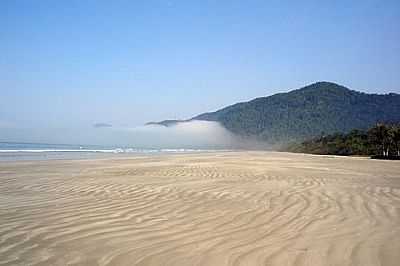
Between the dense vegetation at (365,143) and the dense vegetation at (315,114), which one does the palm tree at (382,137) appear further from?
the dense vegetation at (315,114)

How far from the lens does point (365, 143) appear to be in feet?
223

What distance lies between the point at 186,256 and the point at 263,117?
186386mm

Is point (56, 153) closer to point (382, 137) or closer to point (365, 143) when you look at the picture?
point (382, 137)

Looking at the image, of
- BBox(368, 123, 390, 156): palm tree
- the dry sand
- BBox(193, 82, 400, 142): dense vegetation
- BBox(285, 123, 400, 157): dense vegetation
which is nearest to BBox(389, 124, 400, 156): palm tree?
BBox(285, 123, 400, 157): dense vegetation

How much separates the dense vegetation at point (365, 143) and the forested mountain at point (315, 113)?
6536cm

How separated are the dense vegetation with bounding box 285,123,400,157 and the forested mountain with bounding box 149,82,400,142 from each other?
65359 mm

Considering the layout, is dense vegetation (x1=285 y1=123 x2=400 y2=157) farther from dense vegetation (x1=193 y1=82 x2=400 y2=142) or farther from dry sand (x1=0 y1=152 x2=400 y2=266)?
dense vegetation (x1=193 y1=82 x2=400 y2=142)

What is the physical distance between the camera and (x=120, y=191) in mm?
10305

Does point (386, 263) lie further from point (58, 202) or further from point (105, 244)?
point (58, 202)

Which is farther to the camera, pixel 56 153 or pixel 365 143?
pixel 365 143

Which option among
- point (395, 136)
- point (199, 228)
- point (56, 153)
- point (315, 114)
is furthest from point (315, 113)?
point (199, 228)

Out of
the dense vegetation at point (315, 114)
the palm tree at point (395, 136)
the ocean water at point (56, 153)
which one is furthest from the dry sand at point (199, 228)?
the dense vegetation at point (315, 114)

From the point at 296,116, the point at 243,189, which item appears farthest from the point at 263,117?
the point at 243,189

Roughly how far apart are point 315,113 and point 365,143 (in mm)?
109458
